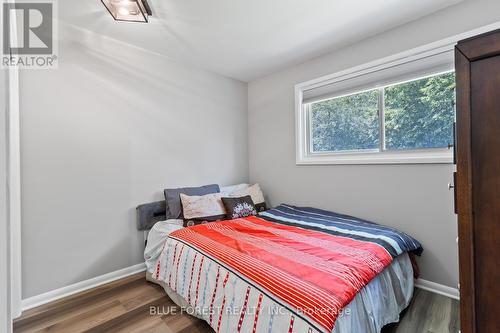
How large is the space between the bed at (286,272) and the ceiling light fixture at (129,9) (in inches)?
72.1

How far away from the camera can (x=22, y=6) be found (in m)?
1.71

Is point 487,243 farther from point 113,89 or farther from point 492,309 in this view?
point 113,89

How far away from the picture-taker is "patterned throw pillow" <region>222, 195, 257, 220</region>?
255cm

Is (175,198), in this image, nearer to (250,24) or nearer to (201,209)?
(201,209)

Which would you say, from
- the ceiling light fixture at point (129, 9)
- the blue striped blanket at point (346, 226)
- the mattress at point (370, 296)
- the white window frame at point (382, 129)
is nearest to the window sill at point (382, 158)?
the white window frame at point (382, 129)

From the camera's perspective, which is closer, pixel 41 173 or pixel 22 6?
pixel 22 6

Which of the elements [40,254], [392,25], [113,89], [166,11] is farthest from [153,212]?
[392,25]

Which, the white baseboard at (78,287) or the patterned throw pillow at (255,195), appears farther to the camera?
the patterned throw pillow at (255,195)

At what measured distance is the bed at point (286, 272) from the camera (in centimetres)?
107

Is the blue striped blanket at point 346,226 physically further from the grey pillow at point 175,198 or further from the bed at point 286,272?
the grey pillow at point 175,198

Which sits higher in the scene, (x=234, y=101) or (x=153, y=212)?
(x=234, y=101)

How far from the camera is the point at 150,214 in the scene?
2412 millimetres

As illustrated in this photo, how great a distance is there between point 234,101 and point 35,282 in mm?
2907

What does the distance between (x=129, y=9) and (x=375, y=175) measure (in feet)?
8.64
